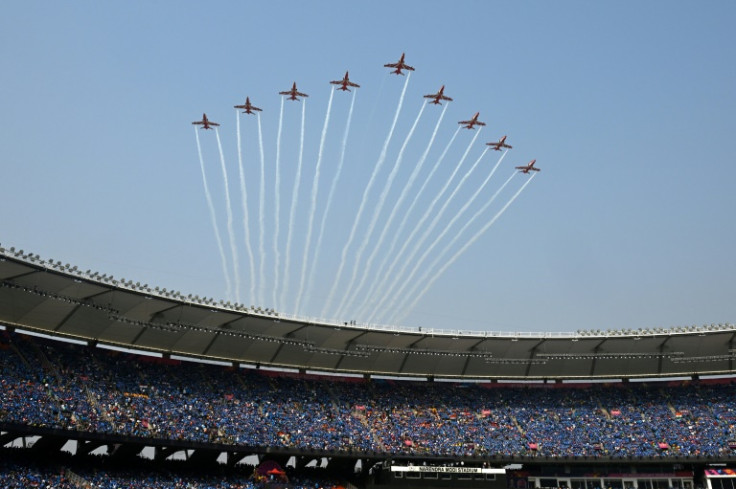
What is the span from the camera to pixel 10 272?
2023 inches

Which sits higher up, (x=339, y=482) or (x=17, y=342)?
(x=17, y=342)

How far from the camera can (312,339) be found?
224ft

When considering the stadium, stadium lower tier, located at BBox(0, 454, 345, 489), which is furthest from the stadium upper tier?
stadium lower tier, located at BBox(0, 454, 345, 489)

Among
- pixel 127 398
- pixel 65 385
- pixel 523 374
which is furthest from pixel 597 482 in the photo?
pixel 65 385

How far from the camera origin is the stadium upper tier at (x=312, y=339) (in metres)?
56.1

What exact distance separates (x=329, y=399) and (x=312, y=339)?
739 centimetres

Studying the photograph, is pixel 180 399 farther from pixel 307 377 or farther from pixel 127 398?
pixel 307 377

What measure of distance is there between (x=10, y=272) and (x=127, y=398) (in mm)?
14632

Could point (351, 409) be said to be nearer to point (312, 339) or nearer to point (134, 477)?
point (312, 339)

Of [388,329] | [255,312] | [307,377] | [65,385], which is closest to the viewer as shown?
[65,385]

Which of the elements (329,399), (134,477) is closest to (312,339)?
(329,399)

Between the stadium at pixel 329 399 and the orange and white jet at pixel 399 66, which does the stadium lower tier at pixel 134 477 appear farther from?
the orange and white jet at pixel 399 66

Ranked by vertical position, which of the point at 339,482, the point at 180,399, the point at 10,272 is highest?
the point at 10,272

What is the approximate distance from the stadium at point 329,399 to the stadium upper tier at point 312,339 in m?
0.19
